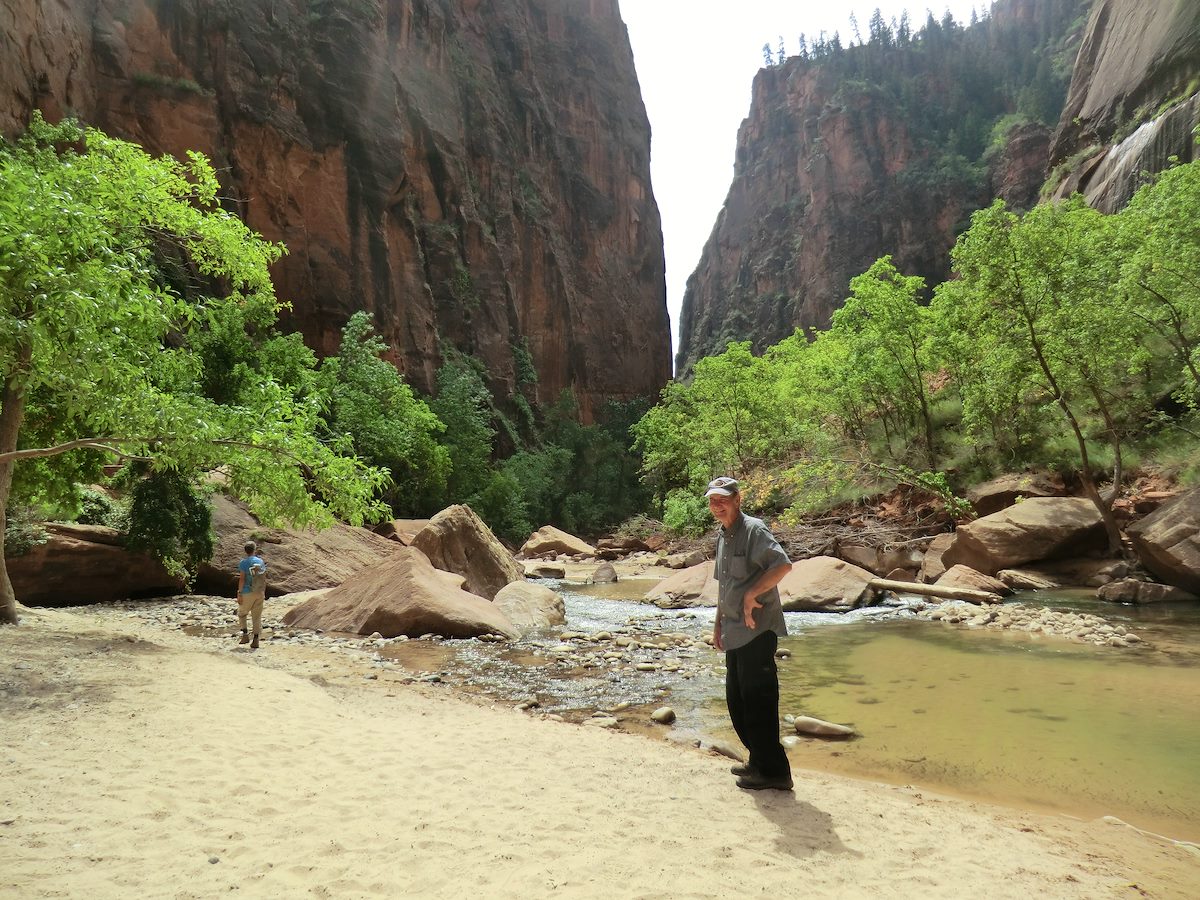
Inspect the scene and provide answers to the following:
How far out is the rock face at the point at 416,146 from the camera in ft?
115

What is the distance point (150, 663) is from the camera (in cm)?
744

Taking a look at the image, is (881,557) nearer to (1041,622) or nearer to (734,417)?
(1041,622)

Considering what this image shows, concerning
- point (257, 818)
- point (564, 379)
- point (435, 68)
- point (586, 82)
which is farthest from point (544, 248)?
point (257, 818)

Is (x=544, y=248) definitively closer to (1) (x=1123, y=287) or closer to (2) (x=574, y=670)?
(1) (x=1123, y=287)

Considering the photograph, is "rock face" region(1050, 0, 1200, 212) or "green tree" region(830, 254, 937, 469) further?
"rock face" region(1050, 0, 1200, 212)

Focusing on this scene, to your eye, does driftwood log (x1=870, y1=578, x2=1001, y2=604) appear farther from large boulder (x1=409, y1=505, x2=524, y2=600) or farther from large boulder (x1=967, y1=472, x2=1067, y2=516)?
large boulder (x1=409, y1=505, x2=524, y2=600)

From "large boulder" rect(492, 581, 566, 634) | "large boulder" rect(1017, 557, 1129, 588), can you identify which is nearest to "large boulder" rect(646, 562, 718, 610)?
"large boulder" rect(492, 581, 566, 634)

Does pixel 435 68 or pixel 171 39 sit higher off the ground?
pixel 435 68

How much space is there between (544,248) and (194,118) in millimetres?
31268

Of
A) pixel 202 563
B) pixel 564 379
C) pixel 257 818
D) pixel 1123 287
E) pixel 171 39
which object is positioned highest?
pixel 171 39

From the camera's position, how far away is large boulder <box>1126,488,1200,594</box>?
13438mm

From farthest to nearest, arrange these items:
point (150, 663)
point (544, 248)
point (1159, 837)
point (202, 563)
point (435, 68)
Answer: point (544, 248) < point (435, 68) < point (202, 563) < point (150, 663) < point (1159, 837)

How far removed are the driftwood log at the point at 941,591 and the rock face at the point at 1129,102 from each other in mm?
25606

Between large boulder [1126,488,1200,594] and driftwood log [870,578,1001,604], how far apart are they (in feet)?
9.82
